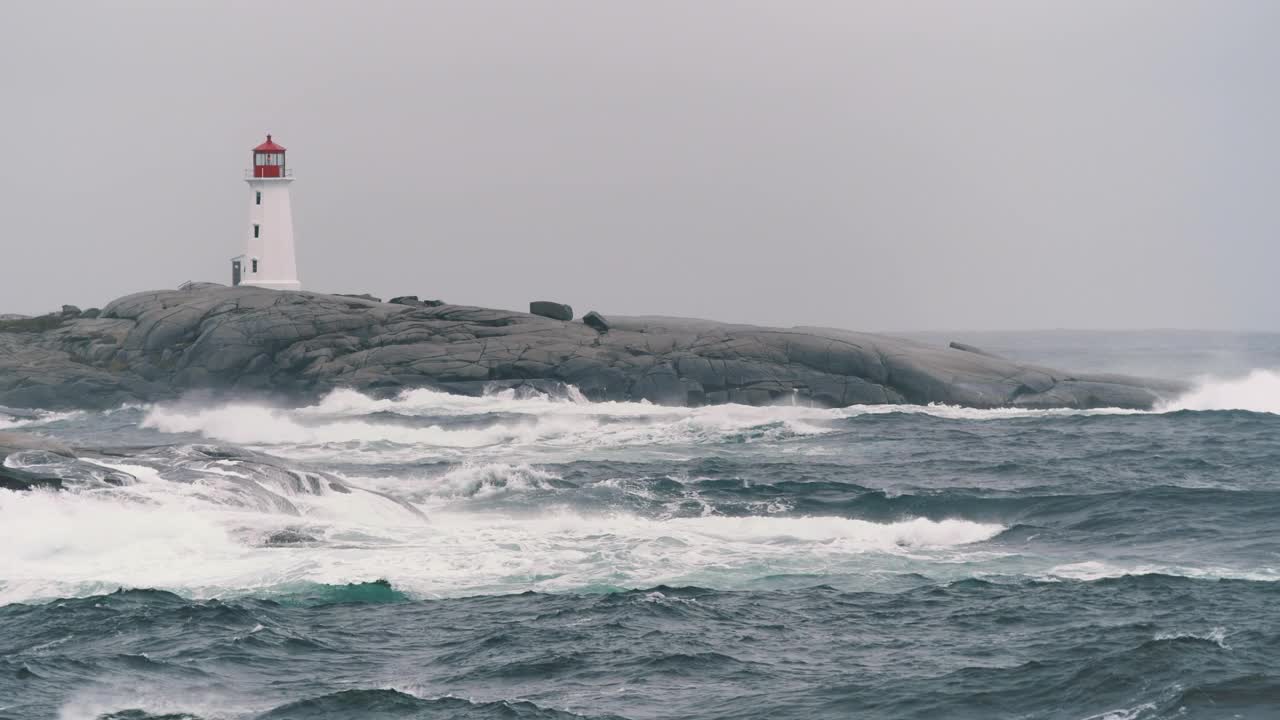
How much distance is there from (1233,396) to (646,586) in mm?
55632

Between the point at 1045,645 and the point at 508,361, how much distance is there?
48586 millimetres

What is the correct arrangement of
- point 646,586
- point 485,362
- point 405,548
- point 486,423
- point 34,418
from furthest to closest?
point 485,362 → point 34,418 → point 486,423 → point 405,548 → point 646,586

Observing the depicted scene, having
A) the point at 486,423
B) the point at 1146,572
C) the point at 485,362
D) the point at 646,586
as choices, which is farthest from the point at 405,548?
the point at 485,362

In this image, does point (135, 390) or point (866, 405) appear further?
point (135, 390)

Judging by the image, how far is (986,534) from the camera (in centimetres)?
3144

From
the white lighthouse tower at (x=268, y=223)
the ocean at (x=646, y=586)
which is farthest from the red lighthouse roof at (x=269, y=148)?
the ocean at (x=646, y=586)

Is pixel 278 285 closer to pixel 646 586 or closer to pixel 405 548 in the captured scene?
pixel 405 548

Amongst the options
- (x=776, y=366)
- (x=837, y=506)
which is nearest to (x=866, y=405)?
(x=776, y=366)

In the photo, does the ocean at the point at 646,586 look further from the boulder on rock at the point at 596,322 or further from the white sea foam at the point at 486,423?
the boulder on rock at the point at 596,322

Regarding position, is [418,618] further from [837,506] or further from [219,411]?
[219,411]

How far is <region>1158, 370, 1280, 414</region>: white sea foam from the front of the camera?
224ft

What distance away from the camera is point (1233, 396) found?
7188 cm

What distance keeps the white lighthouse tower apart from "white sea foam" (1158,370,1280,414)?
1980 inches

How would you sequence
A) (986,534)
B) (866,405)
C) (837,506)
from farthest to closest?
(866,405) < (837,506) < (986,534)
